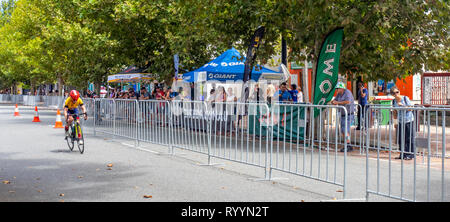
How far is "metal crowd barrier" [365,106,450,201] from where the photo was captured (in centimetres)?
643

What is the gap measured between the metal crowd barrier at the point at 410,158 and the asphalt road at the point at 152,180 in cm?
6

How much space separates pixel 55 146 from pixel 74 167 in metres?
4.18

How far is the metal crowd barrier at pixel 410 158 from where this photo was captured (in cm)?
643

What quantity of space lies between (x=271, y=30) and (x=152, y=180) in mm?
8689

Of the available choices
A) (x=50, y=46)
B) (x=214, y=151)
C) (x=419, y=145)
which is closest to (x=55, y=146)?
(x=214, y=151)

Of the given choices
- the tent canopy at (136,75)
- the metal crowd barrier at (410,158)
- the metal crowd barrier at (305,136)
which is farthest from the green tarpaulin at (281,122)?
the tent canopy at (136,75)

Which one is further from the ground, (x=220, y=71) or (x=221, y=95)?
(x=220, y=71)

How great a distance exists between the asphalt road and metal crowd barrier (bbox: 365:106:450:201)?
2.3 inches

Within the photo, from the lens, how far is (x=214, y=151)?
10.8 m

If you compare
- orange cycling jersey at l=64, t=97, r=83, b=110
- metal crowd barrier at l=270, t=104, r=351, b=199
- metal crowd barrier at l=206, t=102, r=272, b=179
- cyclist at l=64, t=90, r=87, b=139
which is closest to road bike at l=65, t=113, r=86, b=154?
cyclist at l=64, t=90, r=87, b=139

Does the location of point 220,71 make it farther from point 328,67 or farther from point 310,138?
point 310,138

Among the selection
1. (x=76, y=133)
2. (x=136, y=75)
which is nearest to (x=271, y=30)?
(x=76, y=133)

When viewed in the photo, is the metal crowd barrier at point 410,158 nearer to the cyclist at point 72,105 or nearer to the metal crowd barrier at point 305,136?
the metal crowd barrier at point 305,136

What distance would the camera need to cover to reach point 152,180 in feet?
28.7
